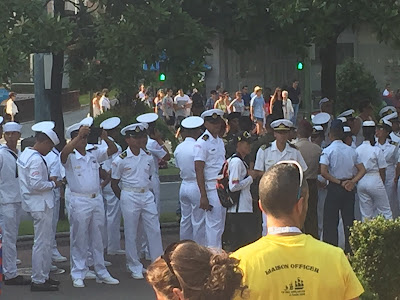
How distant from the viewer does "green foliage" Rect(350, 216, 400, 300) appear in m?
7.67

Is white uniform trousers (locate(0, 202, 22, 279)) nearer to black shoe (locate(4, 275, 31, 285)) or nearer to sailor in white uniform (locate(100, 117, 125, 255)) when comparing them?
black shoe (locate(4, 275, 31, 285))

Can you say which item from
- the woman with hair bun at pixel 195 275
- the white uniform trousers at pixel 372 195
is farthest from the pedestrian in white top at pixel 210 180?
the woman with hair bun at pixel 195 275

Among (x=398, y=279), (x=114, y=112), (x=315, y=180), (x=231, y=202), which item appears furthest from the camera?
(x=114, y=112)

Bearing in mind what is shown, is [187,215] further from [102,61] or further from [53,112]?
[53,112]

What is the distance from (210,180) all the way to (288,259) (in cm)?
714

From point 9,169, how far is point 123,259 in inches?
94.5

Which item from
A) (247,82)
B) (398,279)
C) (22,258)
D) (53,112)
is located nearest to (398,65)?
(247,82)

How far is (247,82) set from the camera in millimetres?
45531

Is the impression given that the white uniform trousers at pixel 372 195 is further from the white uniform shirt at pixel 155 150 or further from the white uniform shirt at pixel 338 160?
the white uniform shirt at pixel 155 150

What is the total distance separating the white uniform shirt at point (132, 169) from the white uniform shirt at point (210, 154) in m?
0.68

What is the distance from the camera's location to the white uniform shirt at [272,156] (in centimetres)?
1048

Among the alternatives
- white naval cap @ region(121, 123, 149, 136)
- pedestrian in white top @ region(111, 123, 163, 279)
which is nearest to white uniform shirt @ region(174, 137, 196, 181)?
pedestrian in white top @ region(111, 123, 163, 279)

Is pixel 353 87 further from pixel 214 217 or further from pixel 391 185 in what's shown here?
pixel 214 217

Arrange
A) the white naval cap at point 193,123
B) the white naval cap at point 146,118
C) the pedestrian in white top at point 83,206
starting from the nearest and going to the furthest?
the pedestrian in white top at point 83,206 → the white naval cap at point 193,123 → the white naval cap at point 146,118
